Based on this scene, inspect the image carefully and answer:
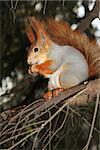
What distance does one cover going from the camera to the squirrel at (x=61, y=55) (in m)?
1.07

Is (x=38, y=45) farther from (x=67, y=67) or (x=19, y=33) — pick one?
(x=19, y=33)

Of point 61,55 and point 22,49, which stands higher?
point 22,49

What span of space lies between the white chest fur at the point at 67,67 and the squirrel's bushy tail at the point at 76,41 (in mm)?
19

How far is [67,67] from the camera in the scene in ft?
3.55

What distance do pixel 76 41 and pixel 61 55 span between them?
0.06 metres

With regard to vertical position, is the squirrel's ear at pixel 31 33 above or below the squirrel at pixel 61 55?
above

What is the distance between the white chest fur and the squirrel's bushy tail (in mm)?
19

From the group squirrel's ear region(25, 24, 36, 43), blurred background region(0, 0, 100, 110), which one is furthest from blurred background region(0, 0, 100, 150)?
squirrel's ear region(25, 24, 36, 43)

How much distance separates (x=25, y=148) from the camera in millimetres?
1232

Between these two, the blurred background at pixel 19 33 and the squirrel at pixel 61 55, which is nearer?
the squirrel at pixel 61 55

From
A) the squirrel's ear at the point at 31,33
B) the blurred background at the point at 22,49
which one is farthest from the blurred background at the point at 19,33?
the squirrel's ear at the point at 31,33

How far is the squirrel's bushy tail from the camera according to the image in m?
1.08

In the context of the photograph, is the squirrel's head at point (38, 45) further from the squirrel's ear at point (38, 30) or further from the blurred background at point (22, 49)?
the blurred background at point (22, 49)

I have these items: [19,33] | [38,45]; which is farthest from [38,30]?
[19,33]
